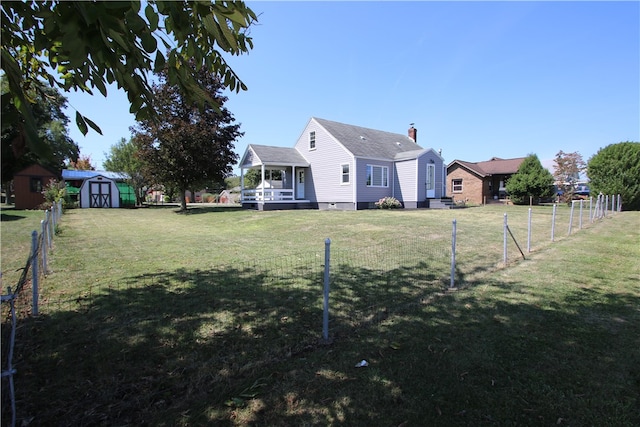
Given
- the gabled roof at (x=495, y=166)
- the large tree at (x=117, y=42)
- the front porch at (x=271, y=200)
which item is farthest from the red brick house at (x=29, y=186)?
the gabled roof at (x=495, y=166)

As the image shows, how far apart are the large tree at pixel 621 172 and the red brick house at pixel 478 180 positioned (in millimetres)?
10397

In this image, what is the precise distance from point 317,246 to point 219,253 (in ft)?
9.06

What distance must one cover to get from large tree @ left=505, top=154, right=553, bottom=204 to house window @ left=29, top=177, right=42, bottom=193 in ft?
133

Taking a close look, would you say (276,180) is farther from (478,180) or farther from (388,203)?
(478,180)

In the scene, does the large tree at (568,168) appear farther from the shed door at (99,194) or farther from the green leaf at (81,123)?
the shed door at (99,194)

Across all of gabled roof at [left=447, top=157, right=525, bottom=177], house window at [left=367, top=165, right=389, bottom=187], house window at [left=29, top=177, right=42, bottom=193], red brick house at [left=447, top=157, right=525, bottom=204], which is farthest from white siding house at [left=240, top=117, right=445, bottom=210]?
house window at [left=29, top=177, right=42, bottom=193]

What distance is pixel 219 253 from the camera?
872 cm

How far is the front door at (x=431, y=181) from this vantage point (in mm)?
24500

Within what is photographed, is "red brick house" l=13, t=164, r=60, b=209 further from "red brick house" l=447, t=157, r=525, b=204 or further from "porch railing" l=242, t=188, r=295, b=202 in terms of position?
"red brick house" l=447, t=157, r=525, b=204

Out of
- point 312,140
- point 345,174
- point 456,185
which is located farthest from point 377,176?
point 456,185

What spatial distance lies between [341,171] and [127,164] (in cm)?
2708

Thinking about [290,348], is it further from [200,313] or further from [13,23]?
[13,23]

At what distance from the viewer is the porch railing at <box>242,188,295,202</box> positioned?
78.1ft

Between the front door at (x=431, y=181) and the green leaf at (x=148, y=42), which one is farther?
the front door at (x=431, y=181)
